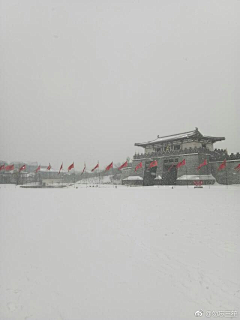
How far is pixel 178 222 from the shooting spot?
9344 mm

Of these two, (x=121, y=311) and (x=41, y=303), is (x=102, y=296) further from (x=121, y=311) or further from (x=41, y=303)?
(x=41, y=303)

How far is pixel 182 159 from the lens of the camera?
33.0 meters

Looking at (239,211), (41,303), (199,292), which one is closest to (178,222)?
(239,211)

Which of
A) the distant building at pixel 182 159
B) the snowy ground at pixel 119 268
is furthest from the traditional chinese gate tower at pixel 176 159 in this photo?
the snowy ground at pixel 119 268

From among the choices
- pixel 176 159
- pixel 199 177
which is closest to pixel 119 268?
pixel 199 177

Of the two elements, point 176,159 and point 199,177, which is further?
point 176,159

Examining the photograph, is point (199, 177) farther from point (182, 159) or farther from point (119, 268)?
→ point (119, 268)

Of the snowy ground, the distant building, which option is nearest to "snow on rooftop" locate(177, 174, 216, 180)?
the distant building

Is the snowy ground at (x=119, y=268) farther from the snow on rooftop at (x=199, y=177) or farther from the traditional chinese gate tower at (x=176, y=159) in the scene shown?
the traditional chinese gate tower at (x=176, y=159)

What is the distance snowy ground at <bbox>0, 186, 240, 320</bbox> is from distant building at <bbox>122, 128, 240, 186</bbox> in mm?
21990

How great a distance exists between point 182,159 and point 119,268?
94.0 feet

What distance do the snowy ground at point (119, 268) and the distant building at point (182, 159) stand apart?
2199 cm

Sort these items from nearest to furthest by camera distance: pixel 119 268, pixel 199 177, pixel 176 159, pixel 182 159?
pixel 119 268 → pixel 199 177 → pixel 182 159 → pixel 176 159

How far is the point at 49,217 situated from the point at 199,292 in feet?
24.4
